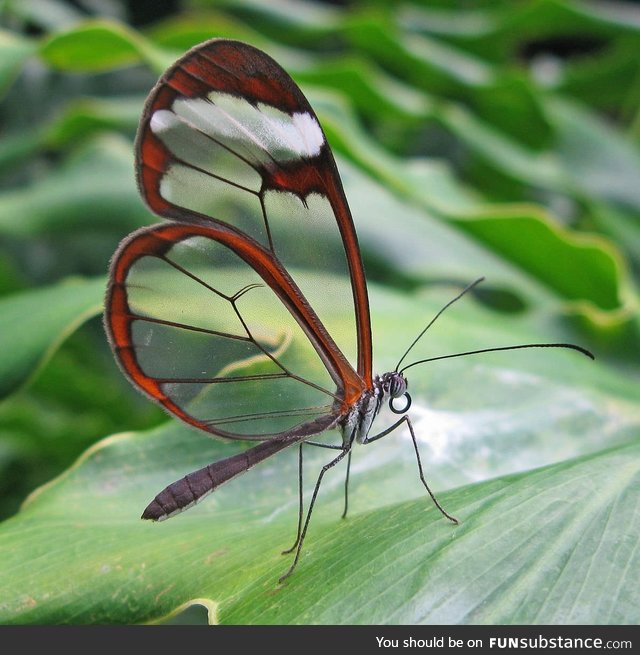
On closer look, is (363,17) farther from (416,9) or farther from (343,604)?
(343,604)

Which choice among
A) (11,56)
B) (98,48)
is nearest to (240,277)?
(11,56)

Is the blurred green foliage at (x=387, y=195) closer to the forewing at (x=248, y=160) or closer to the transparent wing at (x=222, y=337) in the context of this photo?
the transparent wing at (x=222, y=337)

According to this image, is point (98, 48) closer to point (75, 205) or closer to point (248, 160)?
point (75, 205)

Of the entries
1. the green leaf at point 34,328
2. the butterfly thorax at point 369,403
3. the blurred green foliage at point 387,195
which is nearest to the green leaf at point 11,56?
the blurred green foliage at point 387,195

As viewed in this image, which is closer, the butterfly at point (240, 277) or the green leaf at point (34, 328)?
the butterfly at point (240, 277)

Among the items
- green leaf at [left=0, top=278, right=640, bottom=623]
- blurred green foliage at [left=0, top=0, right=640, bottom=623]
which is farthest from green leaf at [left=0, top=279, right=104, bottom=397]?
green leaf at [left=0, top=278, right=640, bottom=623]

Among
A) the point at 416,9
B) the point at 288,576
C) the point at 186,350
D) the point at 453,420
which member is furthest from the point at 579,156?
the point at 288,576
